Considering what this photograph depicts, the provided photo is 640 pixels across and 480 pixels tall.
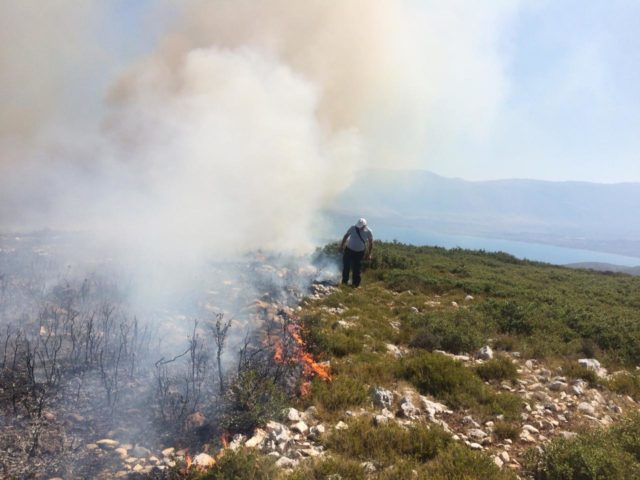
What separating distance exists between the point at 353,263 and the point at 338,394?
719 cm

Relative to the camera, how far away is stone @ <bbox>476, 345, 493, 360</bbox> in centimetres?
733

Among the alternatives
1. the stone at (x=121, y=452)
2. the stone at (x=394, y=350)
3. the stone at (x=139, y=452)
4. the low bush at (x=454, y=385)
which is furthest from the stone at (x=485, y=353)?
the stone at (x=121, y=452)

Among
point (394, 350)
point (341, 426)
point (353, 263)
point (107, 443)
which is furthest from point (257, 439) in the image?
point (353, 263)

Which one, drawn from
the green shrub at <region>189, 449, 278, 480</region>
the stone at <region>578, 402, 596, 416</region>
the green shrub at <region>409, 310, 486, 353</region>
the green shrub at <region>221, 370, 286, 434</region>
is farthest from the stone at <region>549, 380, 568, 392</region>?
the green shrub at <region>189, 449, 278, 480</region>

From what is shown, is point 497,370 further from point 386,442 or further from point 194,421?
point 194,421

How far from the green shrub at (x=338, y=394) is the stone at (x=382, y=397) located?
0.42 feet

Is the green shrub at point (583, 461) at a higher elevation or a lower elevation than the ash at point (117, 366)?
lower

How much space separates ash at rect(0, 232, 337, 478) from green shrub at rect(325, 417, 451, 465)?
0.94 meters

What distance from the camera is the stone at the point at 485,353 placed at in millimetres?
7331

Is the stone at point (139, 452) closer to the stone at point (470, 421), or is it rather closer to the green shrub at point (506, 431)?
the stone at point (470, 421)

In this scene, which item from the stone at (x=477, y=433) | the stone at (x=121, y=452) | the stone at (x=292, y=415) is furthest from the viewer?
the stone at (x=477, y=433)

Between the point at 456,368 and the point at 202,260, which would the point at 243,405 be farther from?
the point at 202,260

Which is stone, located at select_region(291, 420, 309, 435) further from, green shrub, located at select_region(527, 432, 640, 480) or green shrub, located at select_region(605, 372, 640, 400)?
green shrub, located at select_region(605, 372, 640, 400)

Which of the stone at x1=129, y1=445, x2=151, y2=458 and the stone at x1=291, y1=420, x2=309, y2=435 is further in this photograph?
the stone at x1=291, y1=420, x2=309, y2=435
